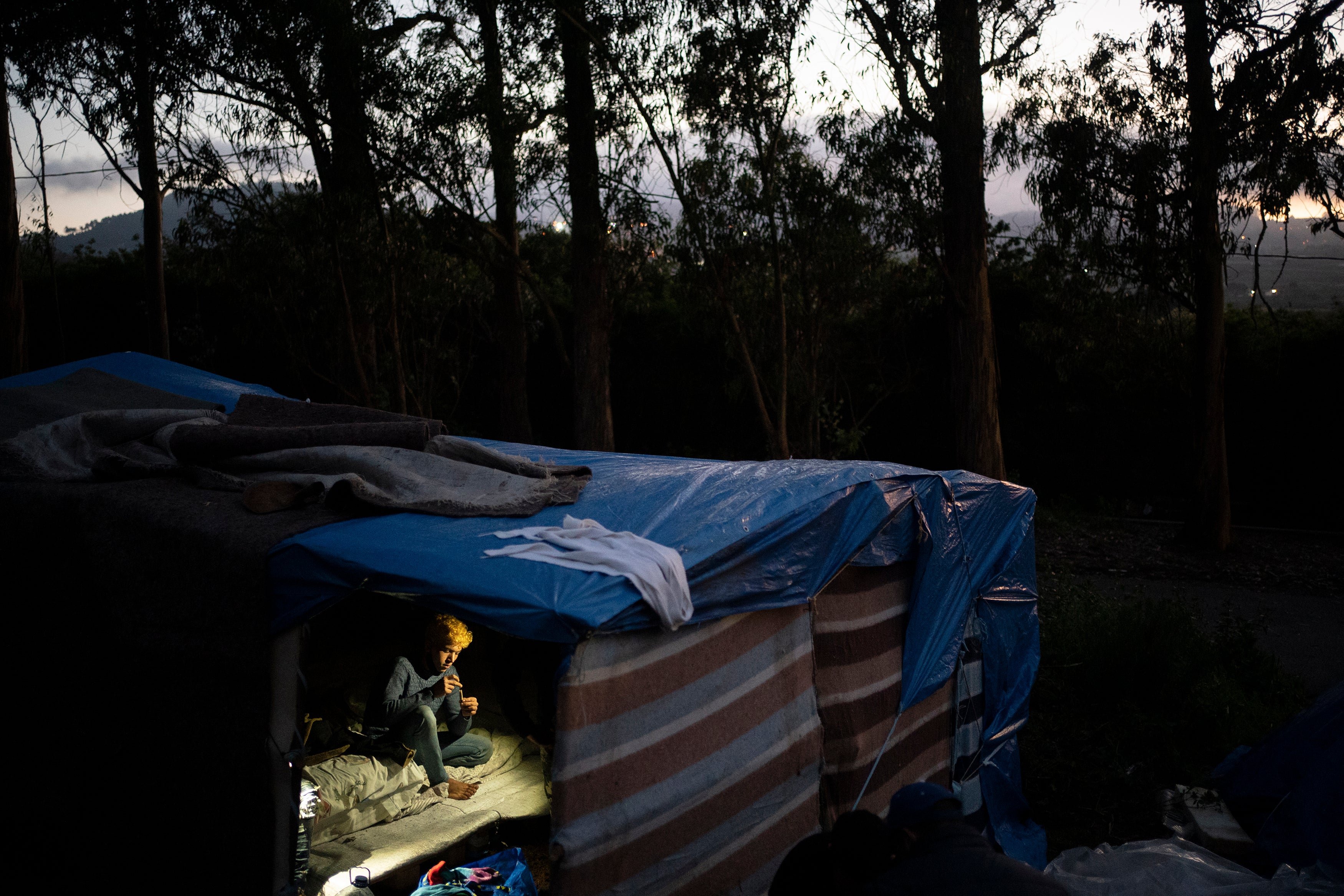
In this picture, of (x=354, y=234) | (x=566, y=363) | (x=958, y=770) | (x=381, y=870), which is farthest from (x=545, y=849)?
(x=566, y=363)

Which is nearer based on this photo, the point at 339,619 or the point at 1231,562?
the point at 339,619

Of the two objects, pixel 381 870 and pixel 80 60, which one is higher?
pixel 80 60

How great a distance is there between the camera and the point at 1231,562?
11609 millimetres

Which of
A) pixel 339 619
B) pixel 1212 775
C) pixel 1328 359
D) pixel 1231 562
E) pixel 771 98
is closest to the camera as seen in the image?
pixel 1212 775

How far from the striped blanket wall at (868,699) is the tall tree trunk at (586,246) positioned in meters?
6.63

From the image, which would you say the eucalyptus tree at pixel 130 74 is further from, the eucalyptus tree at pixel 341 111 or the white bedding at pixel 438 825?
the white bedding at pixel 438 825

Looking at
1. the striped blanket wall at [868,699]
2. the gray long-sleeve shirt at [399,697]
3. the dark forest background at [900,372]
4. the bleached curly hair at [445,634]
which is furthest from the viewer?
the dark forest background at [900,372]

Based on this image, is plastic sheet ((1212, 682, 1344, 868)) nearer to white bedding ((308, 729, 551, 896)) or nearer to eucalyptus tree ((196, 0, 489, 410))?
white bedding ((308, 729, 551, 896))

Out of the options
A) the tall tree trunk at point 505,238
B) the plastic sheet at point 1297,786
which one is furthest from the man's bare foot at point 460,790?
→ the tall tree trunk at point 505,238

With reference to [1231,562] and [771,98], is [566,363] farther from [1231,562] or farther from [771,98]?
[1231,562]

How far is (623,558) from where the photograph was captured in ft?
11.0

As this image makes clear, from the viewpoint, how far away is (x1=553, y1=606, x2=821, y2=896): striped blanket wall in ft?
10.3

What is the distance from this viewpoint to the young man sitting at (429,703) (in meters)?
5.17

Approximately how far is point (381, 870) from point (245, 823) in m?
1.01
